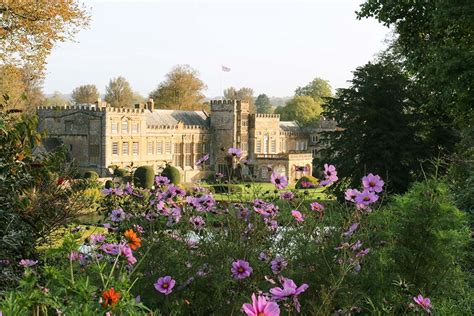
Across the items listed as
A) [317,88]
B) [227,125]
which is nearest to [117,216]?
[227,125]

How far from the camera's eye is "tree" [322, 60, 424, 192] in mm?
21031

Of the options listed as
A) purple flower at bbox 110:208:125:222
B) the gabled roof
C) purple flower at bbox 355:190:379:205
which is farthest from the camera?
the gabled roof

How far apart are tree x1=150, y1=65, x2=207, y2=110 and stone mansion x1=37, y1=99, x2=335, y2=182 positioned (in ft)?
45.7

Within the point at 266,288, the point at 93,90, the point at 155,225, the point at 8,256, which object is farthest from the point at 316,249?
the point at 93,90

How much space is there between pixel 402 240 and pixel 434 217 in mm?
361

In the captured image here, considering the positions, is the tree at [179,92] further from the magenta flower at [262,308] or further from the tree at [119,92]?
the magenta flower at [262,308]

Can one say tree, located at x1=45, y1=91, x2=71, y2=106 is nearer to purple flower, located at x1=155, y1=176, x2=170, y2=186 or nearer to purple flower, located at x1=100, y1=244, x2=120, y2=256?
purple flower, located at x1=155, y1=176, x2=170, y2=186

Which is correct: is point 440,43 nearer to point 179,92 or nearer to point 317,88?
point 179,92

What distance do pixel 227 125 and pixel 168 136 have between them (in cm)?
718

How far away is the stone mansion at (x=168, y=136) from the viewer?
2056 inches

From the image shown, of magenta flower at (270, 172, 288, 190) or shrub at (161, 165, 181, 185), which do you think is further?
shrub at (161, 165, 181, 185)

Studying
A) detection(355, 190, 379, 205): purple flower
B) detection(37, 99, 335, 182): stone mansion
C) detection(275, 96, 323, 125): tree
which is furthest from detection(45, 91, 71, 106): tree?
detection(355, 190, 379, 205): purple flower

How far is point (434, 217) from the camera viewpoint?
5746 millimetres

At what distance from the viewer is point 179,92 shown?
78.2m
